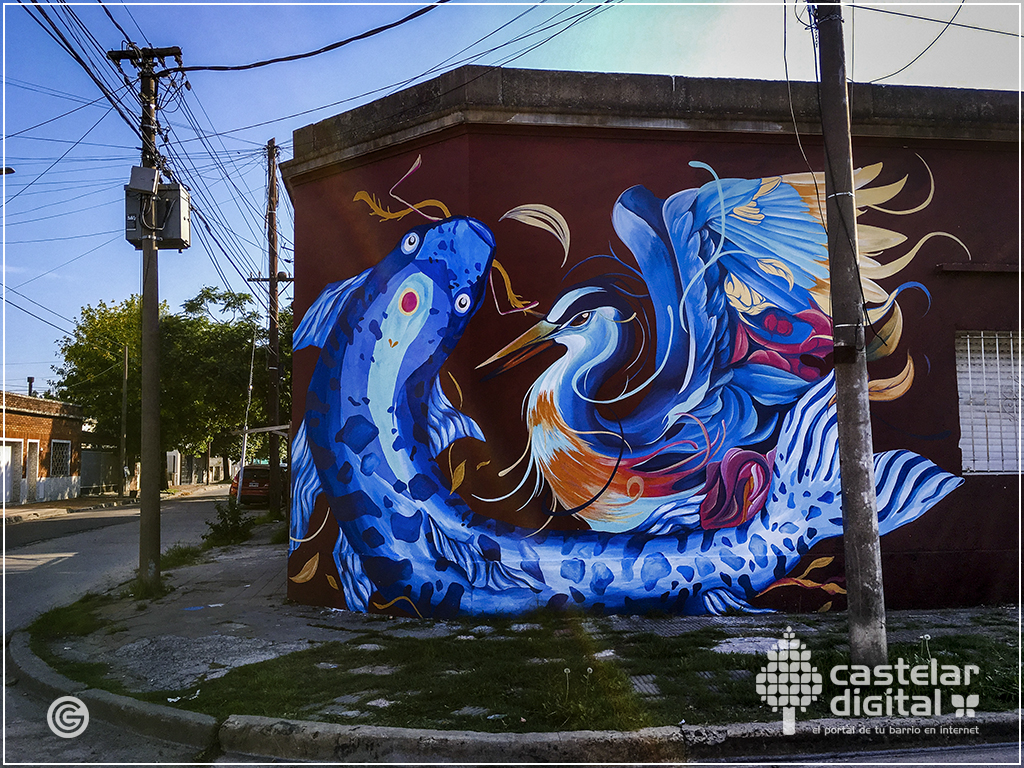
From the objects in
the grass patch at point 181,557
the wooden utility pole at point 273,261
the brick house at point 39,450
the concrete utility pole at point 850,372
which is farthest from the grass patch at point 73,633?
the brick house at point 39,450

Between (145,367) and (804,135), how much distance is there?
27.8 feet

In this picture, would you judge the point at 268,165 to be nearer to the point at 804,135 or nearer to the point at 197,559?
the point at 197,559

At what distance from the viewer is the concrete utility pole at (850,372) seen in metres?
4.95

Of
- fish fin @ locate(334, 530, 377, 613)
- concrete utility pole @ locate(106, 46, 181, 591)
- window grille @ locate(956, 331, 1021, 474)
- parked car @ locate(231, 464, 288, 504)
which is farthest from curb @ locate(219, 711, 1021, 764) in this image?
parked car @ locate(231, 464, 288, 504)

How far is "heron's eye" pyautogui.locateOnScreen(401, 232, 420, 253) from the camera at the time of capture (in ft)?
25.1

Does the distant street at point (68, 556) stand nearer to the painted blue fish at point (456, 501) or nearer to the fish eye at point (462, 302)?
the painted blue fish at point (456, 501)

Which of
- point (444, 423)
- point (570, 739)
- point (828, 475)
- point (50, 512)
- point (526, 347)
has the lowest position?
point (50, 512)

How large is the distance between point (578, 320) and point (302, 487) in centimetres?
381

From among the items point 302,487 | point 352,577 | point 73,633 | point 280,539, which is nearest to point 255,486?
point 280,539

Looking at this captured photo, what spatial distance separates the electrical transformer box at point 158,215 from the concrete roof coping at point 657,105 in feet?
10.7

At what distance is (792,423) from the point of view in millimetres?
7375

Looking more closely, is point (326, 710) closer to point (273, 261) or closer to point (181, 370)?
point (273, 261)

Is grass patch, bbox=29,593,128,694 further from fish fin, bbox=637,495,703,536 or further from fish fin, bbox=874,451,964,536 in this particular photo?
fish fin, bbox=874,451,964,536

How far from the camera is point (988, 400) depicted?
7.70 metres
